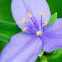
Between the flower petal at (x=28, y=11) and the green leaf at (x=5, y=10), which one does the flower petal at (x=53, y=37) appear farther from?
the green leaf at (x=5, y=10)

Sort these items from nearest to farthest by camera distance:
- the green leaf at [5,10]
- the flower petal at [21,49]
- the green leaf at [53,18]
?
the flower petal at [21,49], the green leaf at [53,18], the green leaf at [5,10]

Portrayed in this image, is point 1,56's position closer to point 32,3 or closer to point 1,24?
point 1,24

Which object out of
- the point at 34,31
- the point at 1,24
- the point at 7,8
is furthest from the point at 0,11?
the point at 34,31

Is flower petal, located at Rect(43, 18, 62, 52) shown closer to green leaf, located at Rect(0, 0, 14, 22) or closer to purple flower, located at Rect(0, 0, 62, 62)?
purple flower, located at Rect(0, 0, 62, 62)

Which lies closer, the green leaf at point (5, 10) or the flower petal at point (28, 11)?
the flower petal at point (28, 11)

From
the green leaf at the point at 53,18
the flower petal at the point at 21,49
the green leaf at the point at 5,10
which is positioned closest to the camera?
the flower petal at the point at 21,49

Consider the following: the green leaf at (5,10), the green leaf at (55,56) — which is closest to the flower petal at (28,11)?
the green leaf at (55,56)

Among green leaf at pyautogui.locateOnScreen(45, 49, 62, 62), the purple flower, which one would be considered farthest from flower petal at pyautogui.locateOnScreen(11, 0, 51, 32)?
green leaf at pyautogui.locateOnScreen(45, 49, 62, 62)

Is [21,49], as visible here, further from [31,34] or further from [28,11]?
[28,11]
